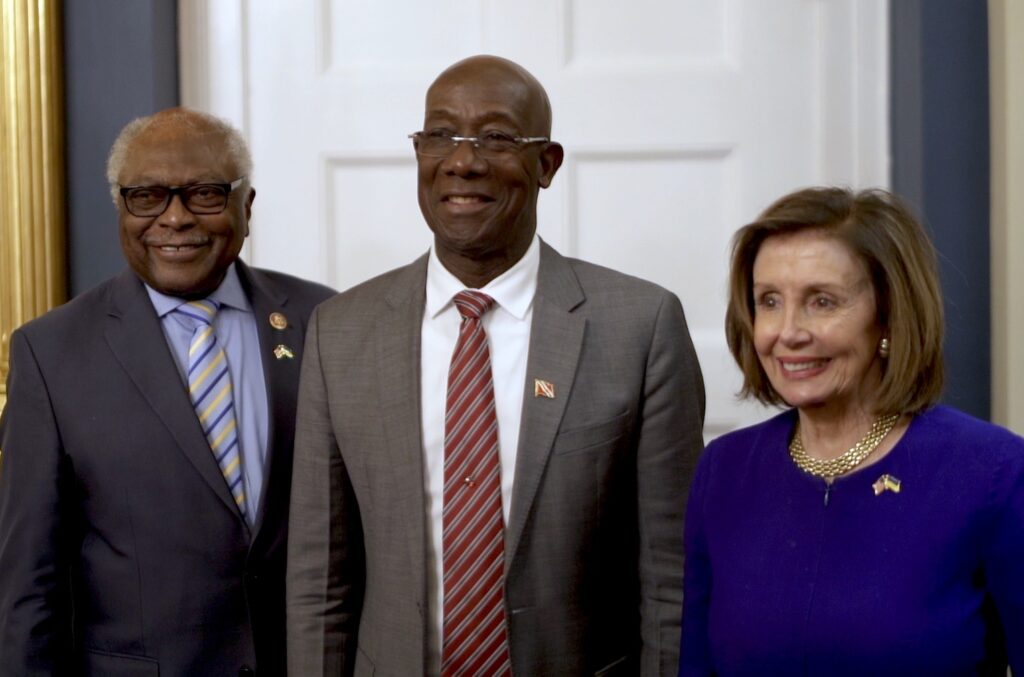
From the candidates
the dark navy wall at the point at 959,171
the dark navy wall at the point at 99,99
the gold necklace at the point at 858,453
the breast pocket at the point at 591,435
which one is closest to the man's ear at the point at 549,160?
the breast pocket at the point at 591,435

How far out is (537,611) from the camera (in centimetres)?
188

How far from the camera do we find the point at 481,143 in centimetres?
193

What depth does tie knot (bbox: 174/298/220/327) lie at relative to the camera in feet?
6.95

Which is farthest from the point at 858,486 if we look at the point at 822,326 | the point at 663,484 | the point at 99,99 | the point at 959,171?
the point at 99,99

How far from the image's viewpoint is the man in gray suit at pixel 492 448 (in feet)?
6.15

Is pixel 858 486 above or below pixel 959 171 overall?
below

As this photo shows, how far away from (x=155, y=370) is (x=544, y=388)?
2.02 ft

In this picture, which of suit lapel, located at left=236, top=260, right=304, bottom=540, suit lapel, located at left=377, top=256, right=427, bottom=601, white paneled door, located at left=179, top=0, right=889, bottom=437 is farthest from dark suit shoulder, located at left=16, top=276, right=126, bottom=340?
white paneled door, located at left=179, top=0, right=889, bottom=437

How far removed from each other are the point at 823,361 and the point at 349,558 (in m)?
0.79

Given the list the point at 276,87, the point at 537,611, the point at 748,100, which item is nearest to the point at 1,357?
the point at 276,87

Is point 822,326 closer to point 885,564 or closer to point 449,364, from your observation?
point 885,564

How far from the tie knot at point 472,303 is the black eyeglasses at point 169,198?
17.2 inches

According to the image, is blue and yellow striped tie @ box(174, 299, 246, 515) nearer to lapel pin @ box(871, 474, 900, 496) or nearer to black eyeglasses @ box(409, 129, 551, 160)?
black eyeglasses @ box(409, 129, 551, 160)

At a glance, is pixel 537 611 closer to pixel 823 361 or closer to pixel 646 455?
pixel 646 455
